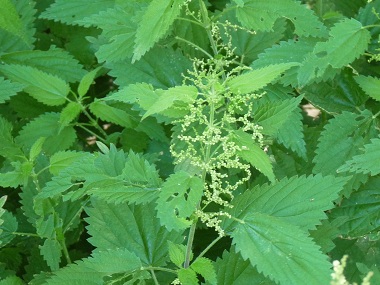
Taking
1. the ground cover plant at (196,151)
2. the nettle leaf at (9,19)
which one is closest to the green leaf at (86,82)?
the ground cover plant at (196,151)

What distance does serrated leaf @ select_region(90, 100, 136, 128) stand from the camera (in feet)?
8.40

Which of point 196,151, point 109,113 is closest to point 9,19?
point 109,113

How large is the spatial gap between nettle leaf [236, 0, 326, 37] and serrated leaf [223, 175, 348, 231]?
64 cm

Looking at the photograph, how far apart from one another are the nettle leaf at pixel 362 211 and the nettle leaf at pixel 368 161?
0.36 m

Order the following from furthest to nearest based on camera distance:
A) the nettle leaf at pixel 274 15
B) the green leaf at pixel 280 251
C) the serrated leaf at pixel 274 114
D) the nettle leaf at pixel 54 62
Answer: the nettle leaf at pixel 54 62
the nettle leaf at pixel 274 15
the serrated leaf at pixel 274 114
the green leaf at pixel 280 251

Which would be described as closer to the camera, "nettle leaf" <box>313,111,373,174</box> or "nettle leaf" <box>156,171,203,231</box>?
"nettle leaf" <box>156,171,203,231</box>

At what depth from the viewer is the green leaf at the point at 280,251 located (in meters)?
1.66

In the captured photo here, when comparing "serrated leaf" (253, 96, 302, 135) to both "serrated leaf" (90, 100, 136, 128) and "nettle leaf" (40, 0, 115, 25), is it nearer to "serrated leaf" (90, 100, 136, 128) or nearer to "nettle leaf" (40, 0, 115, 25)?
"serrated leaf" (90, 100, 136, 128)

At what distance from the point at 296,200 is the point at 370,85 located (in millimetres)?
699

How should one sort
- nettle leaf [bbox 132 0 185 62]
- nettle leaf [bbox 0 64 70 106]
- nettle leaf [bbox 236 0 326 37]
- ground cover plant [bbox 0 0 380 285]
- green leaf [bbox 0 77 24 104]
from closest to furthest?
ground cover plant [bbox 0 0 380 285] < nettle leaf [bbox 132 0 185 62] < nettle leaf [bbox 236 0 326 37] < green leaf [bbox 0 77 24 104] < nettle leaf [bbox 0 64 70 106]

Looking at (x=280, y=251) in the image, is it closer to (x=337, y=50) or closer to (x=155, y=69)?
(x=337, y=50)

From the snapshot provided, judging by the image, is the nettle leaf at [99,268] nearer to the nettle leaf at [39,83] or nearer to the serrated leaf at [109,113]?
the serrated leaf at [109,113]

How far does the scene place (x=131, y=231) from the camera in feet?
A: 6.97

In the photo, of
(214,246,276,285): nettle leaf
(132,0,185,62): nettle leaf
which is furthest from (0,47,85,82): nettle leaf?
(214,246,276,285): nettle leaf
